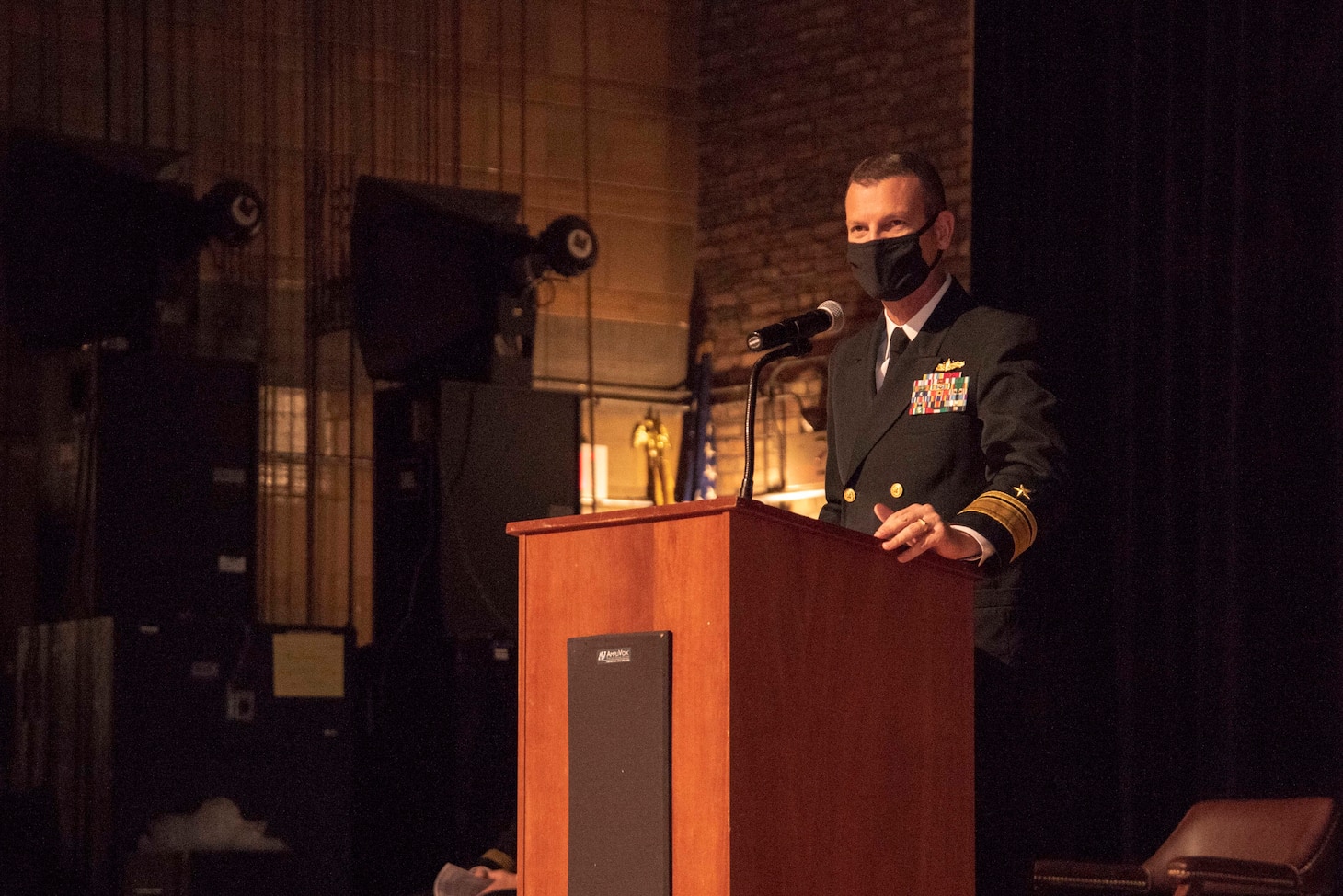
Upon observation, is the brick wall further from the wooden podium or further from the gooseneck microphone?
the wooden podium

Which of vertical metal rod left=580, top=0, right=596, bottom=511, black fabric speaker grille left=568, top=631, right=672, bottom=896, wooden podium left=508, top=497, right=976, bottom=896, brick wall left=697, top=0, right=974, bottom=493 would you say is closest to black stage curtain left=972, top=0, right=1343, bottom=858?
brick wall left=697, top=0, right=974, bottom=493

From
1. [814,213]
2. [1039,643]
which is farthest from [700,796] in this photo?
[814,213]

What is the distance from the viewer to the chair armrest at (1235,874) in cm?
331

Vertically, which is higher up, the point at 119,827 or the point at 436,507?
the point at 436,507

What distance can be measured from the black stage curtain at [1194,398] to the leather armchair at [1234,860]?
1054mm

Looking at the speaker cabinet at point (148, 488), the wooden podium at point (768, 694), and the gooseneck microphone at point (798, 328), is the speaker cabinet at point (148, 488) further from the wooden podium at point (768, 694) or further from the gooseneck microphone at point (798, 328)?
the wooden podium at point (768, 694)

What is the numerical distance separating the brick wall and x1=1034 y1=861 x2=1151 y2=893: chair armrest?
3198 mm

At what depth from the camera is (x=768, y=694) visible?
6.30 feet

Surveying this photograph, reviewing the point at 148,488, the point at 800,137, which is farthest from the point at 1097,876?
the point at 800,137

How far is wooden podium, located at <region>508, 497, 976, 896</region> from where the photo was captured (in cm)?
188

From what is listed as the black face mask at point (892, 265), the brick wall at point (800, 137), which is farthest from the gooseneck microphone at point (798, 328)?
the brick wall at point (800, 137)

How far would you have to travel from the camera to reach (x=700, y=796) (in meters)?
1.88

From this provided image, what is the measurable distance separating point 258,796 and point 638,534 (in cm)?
359

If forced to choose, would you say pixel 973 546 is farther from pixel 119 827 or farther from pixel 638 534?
pixel 119 827
